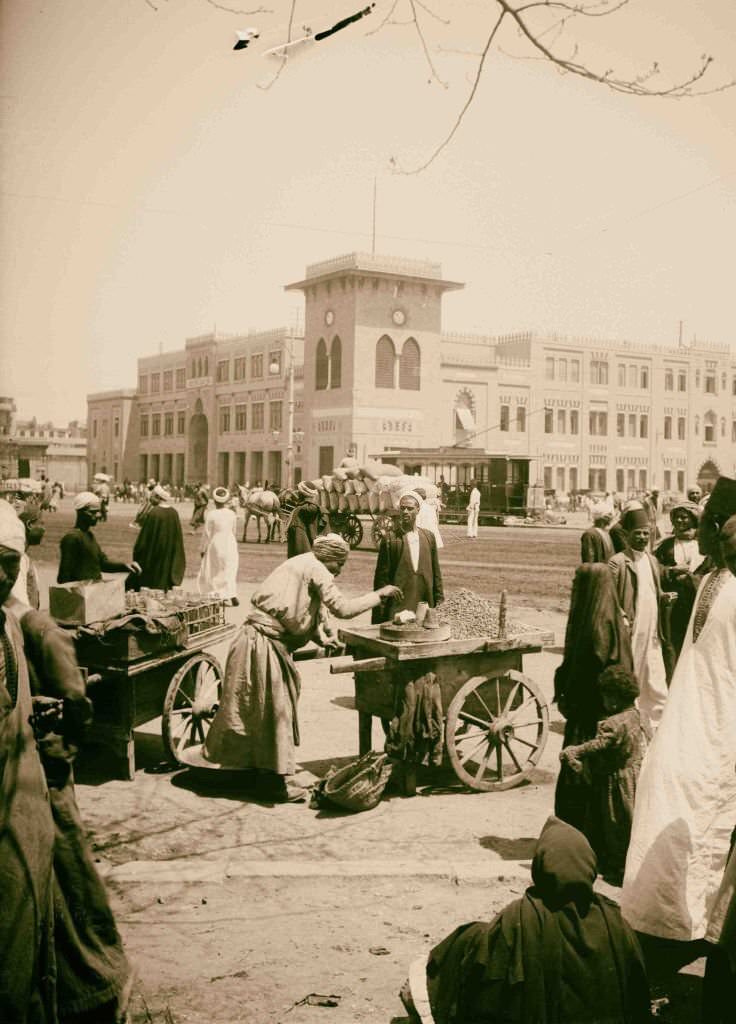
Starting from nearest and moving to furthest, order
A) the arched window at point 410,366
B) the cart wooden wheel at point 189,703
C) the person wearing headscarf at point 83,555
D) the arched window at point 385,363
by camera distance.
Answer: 1. the cart wooden wheel at point 189,703
2. the person wearing headscarf at point 83,555
3. the arched window at point 385,363
4. the arched window at point 410,366

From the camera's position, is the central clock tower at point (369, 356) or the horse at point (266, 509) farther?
the central clock tower at point (369, 356)

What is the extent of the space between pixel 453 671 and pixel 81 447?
72432 millimetres

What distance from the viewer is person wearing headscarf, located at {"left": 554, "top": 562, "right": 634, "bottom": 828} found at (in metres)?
4.87

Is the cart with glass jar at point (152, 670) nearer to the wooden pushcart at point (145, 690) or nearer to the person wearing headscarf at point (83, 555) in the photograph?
the wooden pushcart at point (145, 690)

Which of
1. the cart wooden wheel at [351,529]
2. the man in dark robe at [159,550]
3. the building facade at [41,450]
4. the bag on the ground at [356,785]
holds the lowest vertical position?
the bag on the ground at [356,785]

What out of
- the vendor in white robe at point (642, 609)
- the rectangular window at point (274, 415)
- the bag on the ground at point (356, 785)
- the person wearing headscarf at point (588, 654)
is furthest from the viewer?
the rectangular window at point (274, 415)

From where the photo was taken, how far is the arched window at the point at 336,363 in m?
47.7

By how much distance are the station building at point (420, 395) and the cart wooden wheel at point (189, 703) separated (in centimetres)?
3684

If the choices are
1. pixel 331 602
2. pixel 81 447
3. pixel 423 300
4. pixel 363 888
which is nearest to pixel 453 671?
pixel 331 602

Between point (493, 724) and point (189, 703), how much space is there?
1.99 meters

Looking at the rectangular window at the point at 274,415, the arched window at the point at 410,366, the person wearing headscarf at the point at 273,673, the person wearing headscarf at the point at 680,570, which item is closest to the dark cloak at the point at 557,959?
the person wearing headscarf at the point at 273,673

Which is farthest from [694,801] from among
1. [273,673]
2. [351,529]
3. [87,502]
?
[351,529]

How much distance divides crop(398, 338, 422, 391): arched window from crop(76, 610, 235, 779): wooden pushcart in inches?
1692

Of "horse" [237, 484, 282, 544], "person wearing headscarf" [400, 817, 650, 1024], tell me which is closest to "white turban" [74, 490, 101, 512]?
"person wearing headscarf" [400, 817, 650, 1024]
